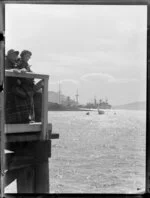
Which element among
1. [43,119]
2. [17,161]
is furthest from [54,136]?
[17,161]

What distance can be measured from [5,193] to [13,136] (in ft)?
0.93

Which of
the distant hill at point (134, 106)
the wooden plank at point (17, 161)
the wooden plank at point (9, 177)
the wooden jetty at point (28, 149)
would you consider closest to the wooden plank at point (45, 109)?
the wooden jetty at point (28, 149)

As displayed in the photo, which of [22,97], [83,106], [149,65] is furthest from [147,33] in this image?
[22,97]

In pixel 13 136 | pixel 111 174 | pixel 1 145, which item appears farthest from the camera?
pixel 111 174

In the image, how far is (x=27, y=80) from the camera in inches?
60.6

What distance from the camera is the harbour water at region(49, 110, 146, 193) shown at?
1.51 m

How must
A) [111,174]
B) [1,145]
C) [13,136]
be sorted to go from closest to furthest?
1. [1,145]
2. [13,136]
3. [111,174]

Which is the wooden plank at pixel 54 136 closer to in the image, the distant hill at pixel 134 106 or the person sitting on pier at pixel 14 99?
the person sitting on pier at pixel 14 99

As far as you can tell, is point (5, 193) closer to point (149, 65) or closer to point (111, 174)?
point (111, 174)

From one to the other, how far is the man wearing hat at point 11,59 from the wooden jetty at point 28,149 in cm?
3

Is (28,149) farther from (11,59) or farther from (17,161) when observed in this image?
(11,59)

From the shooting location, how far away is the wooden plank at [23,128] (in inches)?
57.7

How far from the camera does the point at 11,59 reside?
145cm

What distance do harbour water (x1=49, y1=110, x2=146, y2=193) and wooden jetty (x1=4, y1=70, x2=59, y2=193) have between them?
5cm
